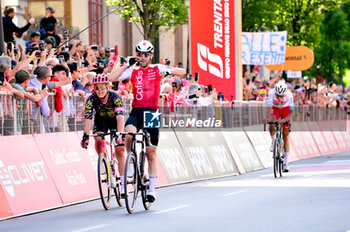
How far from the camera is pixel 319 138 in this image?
35656 mm

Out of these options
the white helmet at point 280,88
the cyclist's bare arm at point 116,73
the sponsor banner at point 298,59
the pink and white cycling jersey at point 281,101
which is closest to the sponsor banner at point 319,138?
the sponsor banner at point 298,59

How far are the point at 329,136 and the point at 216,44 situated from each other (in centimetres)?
1100

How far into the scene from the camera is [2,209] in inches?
Answer: 557

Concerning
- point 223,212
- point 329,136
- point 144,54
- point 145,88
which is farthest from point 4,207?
point 329,136

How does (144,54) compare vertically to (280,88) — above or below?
above

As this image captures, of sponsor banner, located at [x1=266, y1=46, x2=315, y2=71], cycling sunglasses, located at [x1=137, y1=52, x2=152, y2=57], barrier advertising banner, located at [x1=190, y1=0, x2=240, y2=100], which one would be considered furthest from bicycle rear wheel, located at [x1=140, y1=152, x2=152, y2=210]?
sponsor banner, located at [x1=266, y1=46, x2=315, y2=71]

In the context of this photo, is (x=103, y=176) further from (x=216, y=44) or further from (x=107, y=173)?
(x=216, y=44)

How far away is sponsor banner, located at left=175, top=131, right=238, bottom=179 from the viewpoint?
21.8 metres

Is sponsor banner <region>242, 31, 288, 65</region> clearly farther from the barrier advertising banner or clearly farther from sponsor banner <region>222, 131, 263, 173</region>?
sponsor banner <region>222, 131, 263, 173</region>

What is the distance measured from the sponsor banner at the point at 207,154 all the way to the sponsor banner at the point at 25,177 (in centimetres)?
619

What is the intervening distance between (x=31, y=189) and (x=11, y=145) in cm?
75

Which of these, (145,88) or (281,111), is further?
(281,111)

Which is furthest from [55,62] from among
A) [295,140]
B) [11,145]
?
[295,140]

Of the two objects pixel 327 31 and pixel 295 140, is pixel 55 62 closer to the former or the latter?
pixel 295 140
